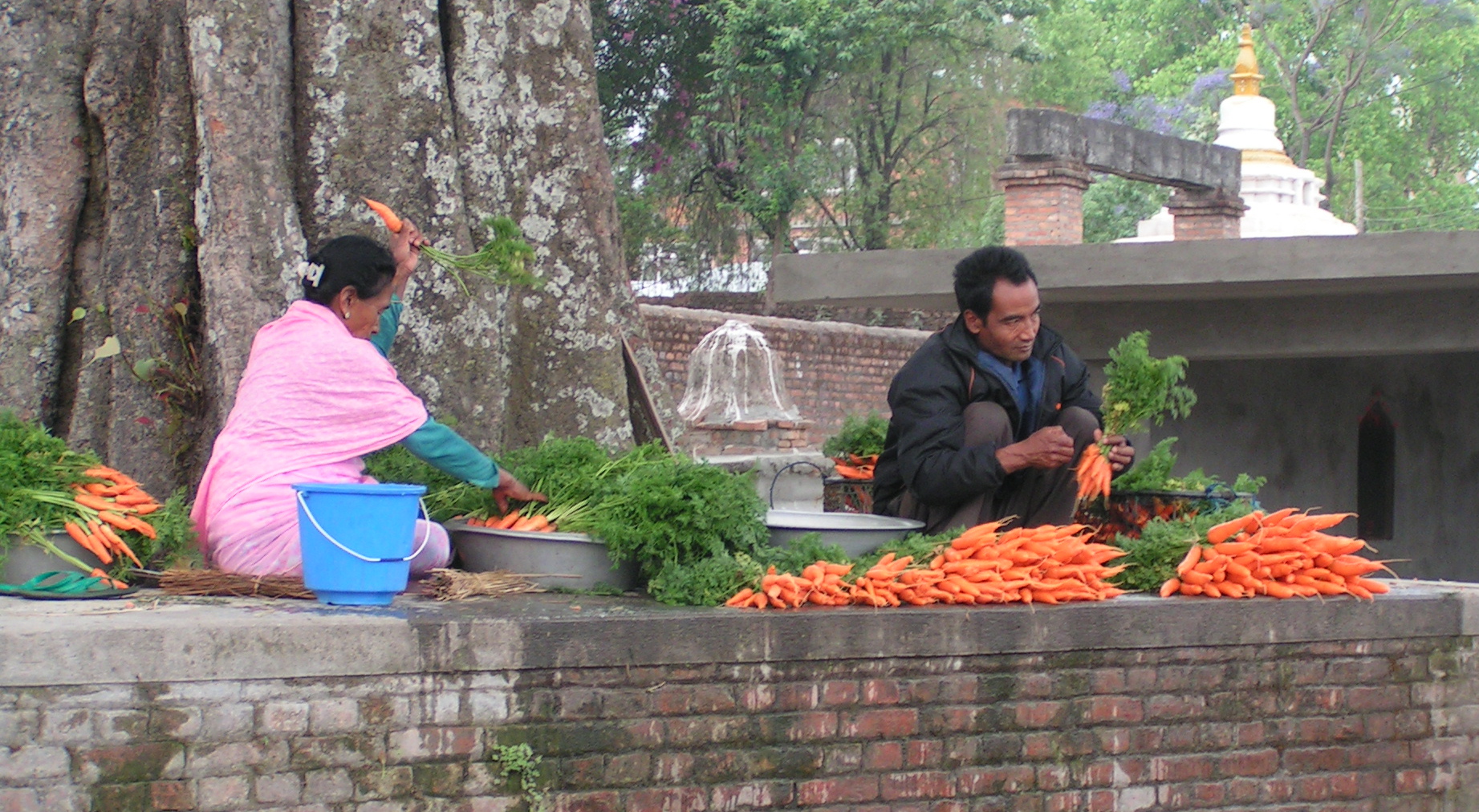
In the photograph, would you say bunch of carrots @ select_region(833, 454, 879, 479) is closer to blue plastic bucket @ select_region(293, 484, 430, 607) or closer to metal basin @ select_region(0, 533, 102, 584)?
blue plastic bucket @ select_region(293, 484, 430, 607)

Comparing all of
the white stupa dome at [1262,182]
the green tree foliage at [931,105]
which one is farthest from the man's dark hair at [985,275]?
the green tree foliage at [931,105]

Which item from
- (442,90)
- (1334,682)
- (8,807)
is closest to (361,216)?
(442,90)

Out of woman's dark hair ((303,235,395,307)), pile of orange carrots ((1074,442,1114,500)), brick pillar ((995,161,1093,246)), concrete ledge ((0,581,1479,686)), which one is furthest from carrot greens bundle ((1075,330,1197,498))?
brick pillar ((995,161,1093,246))

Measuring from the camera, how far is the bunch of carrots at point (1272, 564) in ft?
14.8

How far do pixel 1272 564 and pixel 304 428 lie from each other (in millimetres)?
2843

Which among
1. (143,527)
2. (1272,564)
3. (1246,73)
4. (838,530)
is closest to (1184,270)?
(1272,564)

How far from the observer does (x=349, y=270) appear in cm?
457

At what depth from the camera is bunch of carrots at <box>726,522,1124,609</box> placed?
4.19 m

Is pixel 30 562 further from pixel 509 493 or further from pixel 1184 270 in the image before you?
pixel 1184 270

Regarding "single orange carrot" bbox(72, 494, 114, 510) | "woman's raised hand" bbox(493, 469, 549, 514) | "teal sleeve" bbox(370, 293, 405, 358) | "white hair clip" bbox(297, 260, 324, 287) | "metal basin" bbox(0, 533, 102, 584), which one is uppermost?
"white hair clip" bbox(297, 260, 324, 287)

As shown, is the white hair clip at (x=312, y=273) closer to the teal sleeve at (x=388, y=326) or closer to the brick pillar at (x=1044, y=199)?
the teal sleeve at (x=388, y=326)

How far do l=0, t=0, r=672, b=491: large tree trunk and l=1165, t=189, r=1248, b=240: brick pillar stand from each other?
31.8 feet

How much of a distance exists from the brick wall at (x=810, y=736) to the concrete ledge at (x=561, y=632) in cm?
4

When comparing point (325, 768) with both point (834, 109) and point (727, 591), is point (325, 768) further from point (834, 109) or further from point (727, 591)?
point (834, 109)
